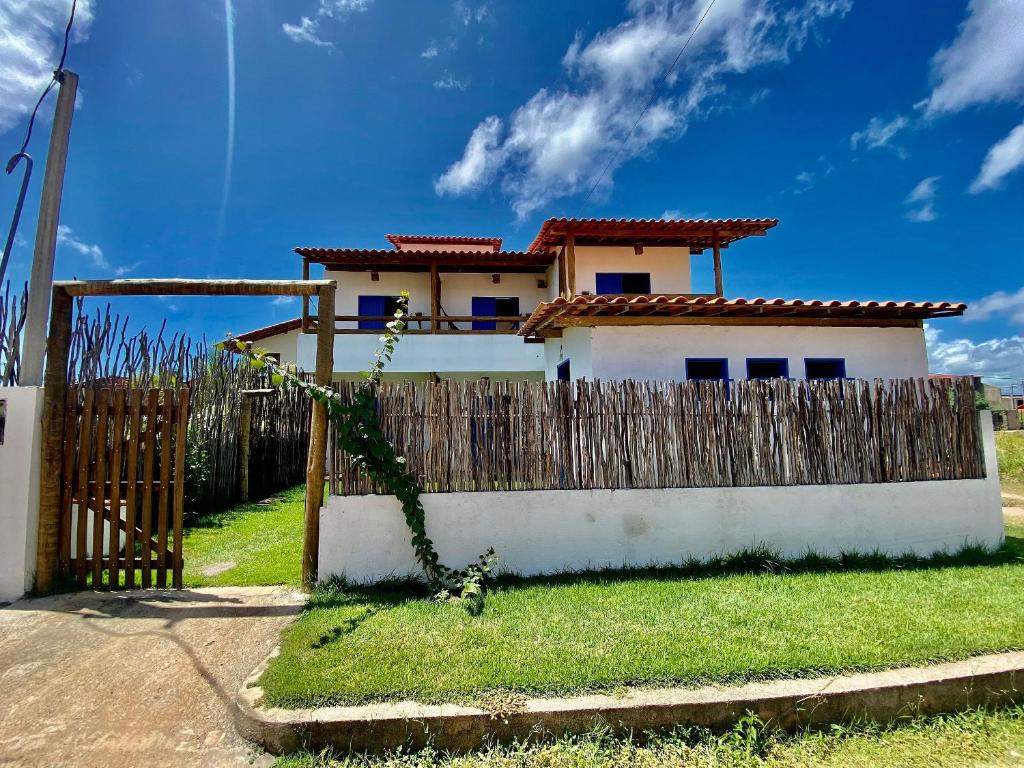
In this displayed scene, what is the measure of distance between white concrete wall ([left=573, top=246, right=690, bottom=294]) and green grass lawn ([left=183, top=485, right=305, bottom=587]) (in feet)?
34.8

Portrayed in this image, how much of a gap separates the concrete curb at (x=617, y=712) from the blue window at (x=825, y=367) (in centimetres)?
539

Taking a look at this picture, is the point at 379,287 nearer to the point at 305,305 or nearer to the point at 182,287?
the point at 305,305

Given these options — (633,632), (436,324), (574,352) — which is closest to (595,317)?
(574,352)

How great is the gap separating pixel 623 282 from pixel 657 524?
36.4 ft

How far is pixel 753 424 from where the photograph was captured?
557cm

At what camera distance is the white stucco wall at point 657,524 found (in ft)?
15.8

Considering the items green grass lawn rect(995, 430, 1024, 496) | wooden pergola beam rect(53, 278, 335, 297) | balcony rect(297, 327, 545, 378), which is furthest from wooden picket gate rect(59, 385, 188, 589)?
green grass lawn rect(995, 430, 1024, 496)

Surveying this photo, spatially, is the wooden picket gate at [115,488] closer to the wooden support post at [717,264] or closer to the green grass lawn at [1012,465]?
the wooden support post at [717,264]

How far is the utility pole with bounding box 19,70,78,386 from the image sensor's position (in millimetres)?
4867

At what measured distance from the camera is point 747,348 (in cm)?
768

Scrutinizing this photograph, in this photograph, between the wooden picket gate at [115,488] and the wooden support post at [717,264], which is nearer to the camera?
the wooden picket gate at [115,488]

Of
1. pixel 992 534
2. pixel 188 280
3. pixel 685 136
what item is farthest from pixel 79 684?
pixel 685 136

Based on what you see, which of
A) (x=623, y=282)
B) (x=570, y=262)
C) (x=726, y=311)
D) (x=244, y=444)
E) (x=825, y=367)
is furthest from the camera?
(x=623, y=282)

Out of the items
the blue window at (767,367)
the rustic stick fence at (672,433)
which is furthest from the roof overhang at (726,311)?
the rustic stick fence at (672,433)
